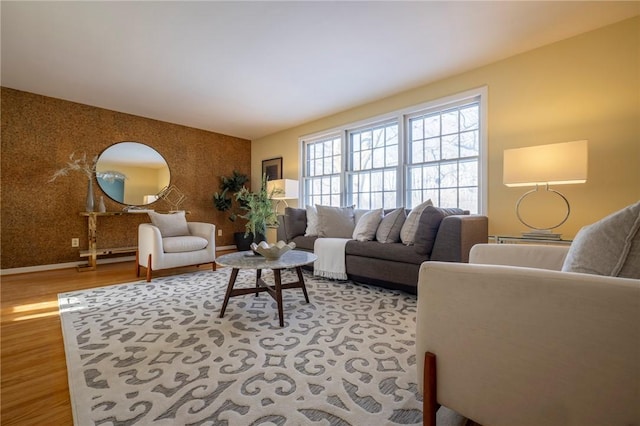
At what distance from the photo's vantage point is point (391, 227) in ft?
9.75

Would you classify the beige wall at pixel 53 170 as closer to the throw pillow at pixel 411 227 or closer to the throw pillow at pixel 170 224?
the throw pillow at pixel 170 224

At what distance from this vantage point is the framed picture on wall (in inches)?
223

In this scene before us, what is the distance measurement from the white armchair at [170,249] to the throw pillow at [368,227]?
1720mm

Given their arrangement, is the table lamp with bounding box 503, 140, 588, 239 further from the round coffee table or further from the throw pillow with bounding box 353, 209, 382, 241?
the round coffee table

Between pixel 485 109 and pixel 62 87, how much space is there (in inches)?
203

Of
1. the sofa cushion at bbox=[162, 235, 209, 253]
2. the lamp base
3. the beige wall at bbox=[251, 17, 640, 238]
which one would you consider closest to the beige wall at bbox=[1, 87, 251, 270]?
the sofa cushion at bbox=[162, 235, 209, 253]

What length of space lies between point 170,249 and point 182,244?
14cm

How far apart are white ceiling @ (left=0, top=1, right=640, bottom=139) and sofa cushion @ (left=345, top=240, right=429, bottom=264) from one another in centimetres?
191

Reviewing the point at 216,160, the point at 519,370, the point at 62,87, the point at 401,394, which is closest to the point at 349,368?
the point at 401,394

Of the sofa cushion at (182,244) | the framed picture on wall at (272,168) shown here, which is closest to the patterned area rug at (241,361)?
the sofa cushion at (182,244)

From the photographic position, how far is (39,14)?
2271 millimetres

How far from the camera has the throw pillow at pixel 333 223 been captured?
3615mm

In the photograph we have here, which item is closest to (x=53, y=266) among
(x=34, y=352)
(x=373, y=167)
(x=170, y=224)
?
(x=170, y=224)

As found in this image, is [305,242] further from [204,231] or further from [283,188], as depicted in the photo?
[283,188]
